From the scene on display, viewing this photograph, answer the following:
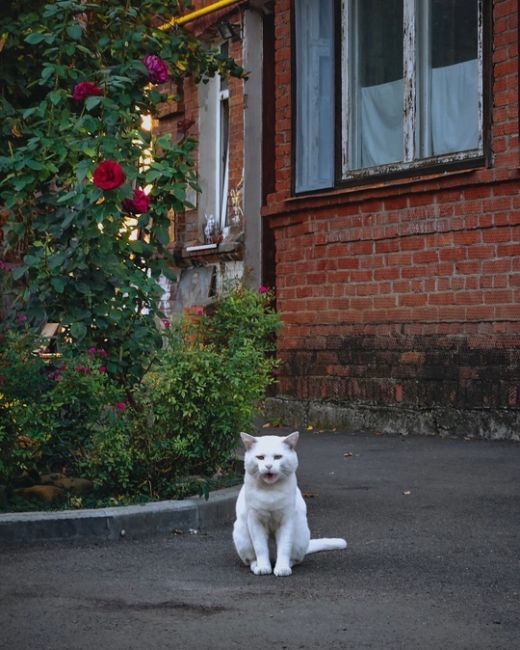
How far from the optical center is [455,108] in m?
12.2

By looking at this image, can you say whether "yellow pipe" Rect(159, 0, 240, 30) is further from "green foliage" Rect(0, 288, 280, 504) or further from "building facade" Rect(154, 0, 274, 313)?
"green foliage" Rect(0, 288, 280, 504)

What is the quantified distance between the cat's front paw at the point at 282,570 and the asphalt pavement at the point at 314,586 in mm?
32

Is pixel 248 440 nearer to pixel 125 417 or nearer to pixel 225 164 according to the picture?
pixel 125 417

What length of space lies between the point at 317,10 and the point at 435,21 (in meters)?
1.81

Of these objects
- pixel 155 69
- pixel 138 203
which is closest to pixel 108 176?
pixel 138 203

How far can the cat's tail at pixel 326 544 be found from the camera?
664 centimetres

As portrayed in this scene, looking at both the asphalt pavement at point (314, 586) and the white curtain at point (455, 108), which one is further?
the white curtain at point (455, 108)

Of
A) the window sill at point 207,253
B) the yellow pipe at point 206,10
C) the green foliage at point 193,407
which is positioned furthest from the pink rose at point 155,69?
the yellow pipe at point 206,10

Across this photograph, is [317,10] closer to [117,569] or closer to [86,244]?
[86,244]

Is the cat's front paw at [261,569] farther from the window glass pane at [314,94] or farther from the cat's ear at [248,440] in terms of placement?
the window glass pane at [314,94]

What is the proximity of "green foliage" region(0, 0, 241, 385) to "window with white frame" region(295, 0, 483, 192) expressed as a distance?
3.67 metres

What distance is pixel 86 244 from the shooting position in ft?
27.3

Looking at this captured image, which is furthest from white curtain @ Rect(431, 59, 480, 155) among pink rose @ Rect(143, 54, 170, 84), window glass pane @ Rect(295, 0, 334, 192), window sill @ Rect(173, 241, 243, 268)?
pink rose @ Rect(143, 54, 170, 84)

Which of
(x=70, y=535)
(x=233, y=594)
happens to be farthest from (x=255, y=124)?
(x=233, y=594)
